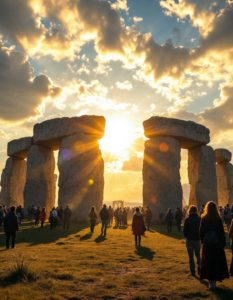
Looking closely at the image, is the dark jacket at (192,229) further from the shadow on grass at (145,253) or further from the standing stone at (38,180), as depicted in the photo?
the standing stone at (38,180)

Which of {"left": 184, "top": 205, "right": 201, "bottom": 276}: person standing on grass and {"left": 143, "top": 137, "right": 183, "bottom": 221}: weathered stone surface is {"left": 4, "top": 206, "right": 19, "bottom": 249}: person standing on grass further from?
{"left": 143, "top": 137, "right": 183, "bottom": 221}: weathered stone surface

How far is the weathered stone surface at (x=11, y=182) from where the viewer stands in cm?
2828

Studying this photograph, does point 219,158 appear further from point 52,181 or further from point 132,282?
point 132,282

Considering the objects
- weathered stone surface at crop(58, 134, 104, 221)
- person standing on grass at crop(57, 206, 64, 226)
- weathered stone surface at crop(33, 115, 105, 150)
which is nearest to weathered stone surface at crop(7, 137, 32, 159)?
weathered stone surface at crop(33, 115, 105, 150)

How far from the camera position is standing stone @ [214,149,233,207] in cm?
2906

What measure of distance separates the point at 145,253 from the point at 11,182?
23.0 m

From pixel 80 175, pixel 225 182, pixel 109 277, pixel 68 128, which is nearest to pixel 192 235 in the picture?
pixel 109 277

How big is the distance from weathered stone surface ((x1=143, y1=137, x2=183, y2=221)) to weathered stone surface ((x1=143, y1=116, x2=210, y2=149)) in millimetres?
495

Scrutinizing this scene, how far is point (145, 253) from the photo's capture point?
352 inches

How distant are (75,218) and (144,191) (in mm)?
5724

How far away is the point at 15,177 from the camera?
2884 cm

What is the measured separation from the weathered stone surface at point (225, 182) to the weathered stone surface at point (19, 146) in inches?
851

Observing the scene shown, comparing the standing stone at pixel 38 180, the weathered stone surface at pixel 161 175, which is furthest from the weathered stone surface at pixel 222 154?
the standing stone at pixel 38 180

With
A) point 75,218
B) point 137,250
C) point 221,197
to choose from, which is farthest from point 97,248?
point 221,197
